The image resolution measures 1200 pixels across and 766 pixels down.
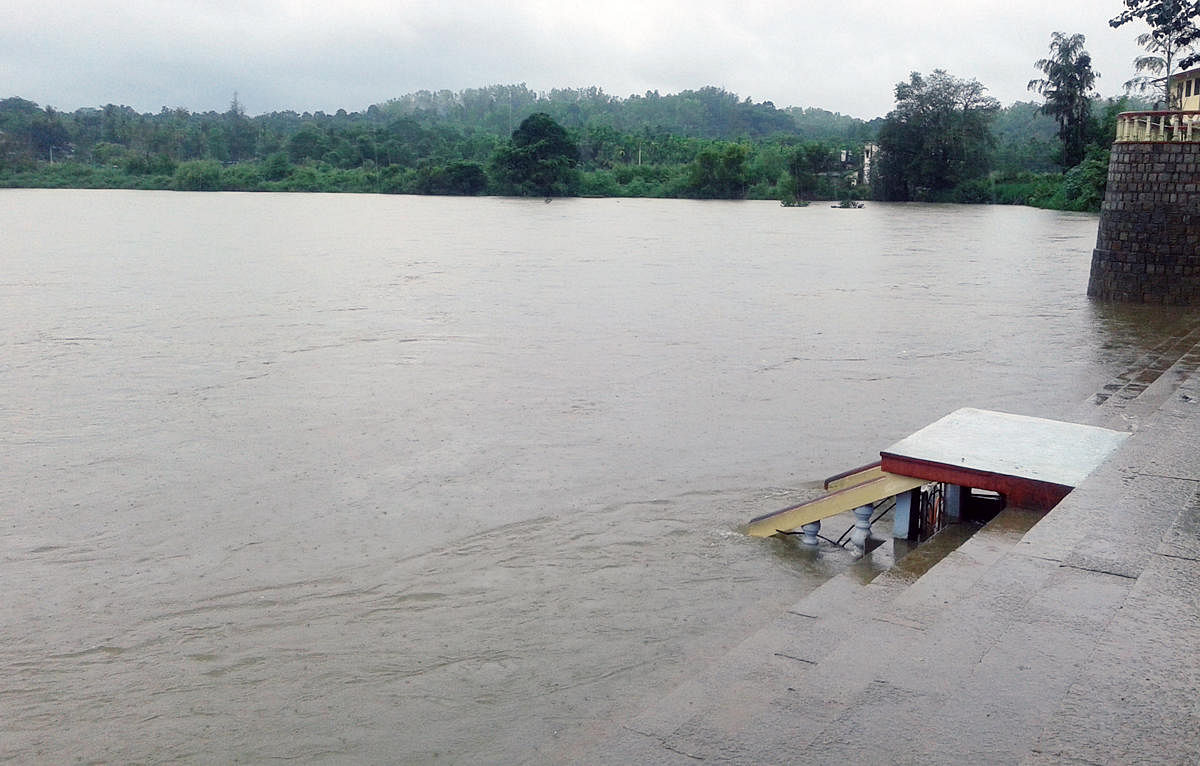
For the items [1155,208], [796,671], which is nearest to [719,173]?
[1155,208]

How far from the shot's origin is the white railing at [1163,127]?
16.6m

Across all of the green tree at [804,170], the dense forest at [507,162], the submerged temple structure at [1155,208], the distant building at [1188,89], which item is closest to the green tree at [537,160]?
the dense forest at [507,162]

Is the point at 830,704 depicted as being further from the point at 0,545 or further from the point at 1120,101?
the point at 1120,101

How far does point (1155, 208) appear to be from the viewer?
17094 millimetres

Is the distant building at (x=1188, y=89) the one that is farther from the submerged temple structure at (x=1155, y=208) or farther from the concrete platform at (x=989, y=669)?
the concrete platform at (x=989, y=669)

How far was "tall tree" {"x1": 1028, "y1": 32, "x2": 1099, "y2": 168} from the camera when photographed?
57.6 meters

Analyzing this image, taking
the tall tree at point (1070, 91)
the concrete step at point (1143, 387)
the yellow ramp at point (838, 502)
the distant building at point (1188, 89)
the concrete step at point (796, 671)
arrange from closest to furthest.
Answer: the concrete step at point (796, 671)
the yellow ramp at point (838, 502)
the concrete step at point (1143, 387)
the distant building at point (1188, 89)
the tall tree at point (1070, 91)

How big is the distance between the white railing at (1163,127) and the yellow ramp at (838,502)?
12.7 m

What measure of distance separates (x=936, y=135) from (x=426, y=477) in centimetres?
6076

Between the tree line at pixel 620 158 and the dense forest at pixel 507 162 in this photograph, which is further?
the dense forest at pixel 507 162

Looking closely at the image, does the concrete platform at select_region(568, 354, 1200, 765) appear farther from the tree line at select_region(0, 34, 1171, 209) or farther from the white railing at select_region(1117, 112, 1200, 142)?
the tree line at select_region(0, 34, 1171, 209)

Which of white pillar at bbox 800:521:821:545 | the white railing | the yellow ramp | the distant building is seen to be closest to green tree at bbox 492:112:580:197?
the distant building

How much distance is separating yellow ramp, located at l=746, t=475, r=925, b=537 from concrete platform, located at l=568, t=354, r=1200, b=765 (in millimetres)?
858

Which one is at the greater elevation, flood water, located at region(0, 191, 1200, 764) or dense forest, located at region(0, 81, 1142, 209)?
dense forest, located at region(0, 81, 1142, 209)
